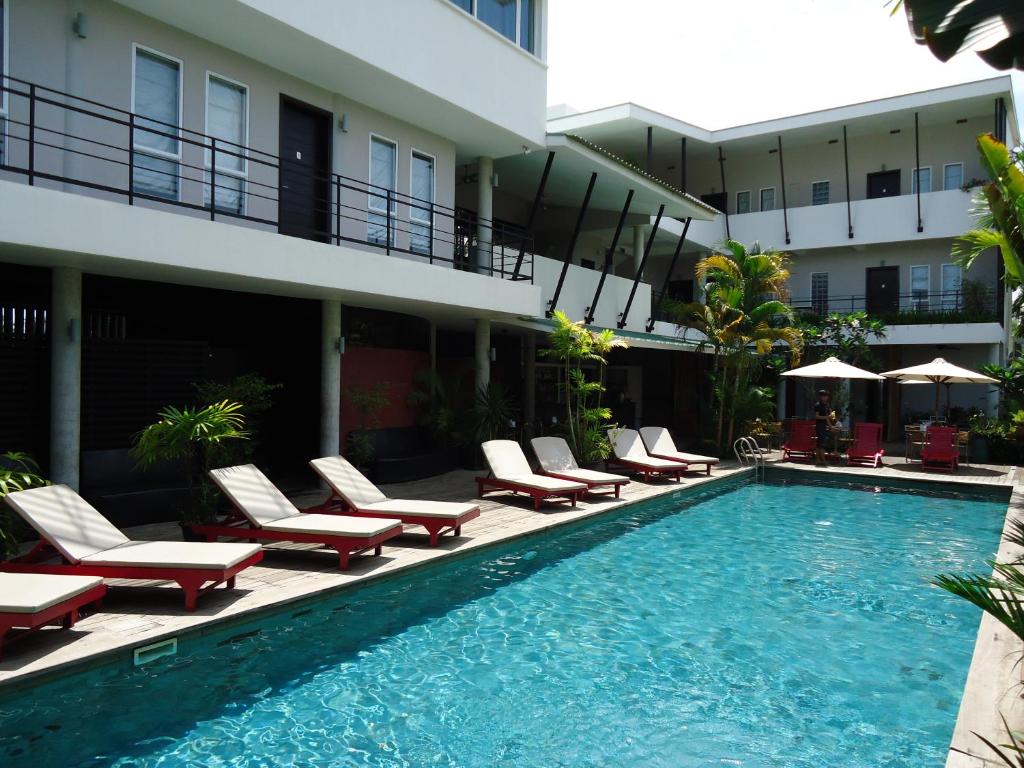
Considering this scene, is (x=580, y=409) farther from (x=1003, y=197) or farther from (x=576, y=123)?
(x=576, y=123)

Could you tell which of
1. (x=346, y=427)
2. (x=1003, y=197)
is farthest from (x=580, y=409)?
(x=1003, y=197)

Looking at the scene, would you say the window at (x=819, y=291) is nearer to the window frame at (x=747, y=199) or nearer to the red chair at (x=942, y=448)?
the window frame at (x=747, y=199)

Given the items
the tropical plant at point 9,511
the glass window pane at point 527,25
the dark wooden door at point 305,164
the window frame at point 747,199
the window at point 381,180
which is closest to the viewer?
the tropical plant at point 9,511

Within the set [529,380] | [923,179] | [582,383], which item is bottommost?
[582,383]

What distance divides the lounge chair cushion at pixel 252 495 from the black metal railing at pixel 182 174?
355cm

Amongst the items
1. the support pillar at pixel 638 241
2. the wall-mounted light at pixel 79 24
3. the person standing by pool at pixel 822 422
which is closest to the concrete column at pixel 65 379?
the wall-mounted light at pixel 79 24

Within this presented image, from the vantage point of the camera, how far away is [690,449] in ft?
75.4

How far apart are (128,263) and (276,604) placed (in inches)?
189

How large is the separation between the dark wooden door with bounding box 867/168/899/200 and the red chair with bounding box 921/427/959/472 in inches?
498

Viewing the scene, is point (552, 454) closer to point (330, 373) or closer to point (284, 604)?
point (330, 373)

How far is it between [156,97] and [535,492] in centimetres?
836

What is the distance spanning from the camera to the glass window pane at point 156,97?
10312 millimetres

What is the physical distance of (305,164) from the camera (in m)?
12.6

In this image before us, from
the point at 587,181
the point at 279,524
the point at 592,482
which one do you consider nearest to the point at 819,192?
the point at 587,181
